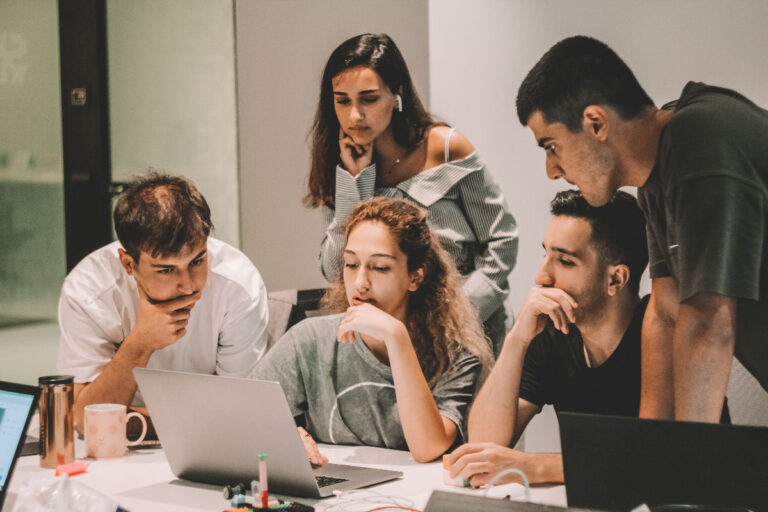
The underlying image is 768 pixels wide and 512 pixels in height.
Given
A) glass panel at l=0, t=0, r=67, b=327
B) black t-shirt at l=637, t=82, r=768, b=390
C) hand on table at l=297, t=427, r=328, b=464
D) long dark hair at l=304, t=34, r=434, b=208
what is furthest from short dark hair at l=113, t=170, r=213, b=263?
glass panel at l=0, t=0, r=67, b=327

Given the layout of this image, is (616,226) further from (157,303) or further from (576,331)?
(157,303)

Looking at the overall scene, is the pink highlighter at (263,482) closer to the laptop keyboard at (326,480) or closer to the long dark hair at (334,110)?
the laptop keyboard at (326,480)

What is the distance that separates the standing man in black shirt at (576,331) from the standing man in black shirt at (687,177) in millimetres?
298

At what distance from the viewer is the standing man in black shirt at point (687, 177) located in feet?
3.92

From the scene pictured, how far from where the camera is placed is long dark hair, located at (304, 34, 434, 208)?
2131mm

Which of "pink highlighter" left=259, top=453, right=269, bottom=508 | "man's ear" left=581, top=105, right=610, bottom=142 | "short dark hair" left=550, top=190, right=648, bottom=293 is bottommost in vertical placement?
"pink highlighter" left=259, top=453, right=269, bottom=508

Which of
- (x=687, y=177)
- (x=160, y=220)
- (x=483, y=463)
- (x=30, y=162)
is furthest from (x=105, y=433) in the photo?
(x=30, y=162)

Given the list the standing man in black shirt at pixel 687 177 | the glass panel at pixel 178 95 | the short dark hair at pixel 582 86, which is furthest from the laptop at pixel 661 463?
the glass panel at pixel 178 95

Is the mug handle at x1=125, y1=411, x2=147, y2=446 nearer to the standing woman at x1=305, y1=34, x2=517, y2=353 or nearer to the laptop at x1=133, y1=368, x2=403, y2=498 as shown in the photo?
the laptop at x1=133, y1=368, x2=403, y2=498

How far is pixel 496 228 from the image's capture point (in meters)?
2.19

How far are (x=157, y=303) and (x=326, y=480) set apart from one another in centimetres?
74

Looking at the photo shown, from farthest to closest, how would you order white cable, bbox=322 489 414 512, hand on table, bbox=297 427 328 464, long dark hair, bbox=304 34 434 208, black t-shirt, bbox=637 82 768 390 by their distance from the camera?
long dark hair, bbox=304 34 434 208 < hand on table, bbox=297 427 328 464 < white cable, bbox=322 489 414 512 < black t-shirt, bbox=637 82 768 390

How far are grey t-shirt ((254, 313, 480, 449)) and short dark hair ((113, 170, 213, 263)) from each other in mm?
336

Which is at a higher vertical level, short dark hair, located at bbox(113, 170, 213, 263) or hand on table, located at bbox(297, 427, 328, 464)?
short dark hair, located at bbox(113, 170, 213, 263)
